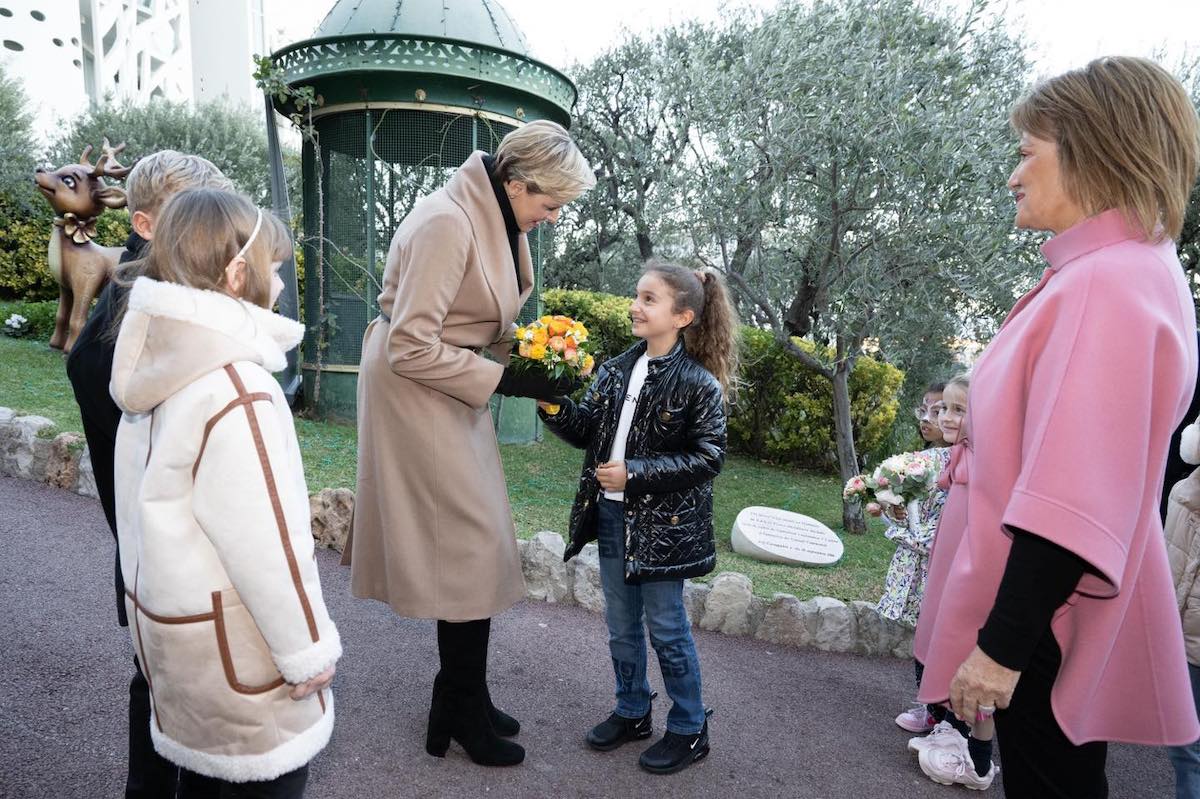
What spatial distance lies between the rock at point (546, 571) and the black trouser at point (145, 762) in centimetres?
267

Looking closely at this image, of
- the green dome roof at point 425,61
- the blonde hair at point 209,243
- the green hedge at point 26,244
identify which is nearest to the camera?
the blonde hair at point 209,243

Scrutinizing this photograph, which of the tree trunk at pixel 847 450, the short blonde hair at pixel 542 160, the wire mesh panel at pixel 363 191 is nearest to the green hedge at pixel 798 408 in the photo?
the tree trunk at pixel 847 450

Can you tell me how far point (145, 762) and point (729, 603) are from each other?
314 cm

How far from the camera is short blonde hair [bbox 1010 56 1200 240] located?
59.7 inches

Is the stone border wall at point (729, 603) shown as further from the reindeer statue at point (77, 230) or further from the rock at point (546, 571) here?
the reindeer statue at point (77, 230)

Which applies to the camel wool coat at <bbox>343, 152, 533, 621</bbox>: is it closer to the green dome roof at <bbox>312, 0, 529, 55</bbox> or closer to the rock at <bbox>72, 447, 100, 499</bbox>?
the rock at <bbox>72, 447, 100, 499</bbox>

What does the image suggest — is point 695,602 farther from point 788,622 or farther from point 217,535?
point 217,535

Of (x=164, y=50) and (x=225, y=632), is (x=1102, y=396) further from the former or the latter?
(x=164, y=50)

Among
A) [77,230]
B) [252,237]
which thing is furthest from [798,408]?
[77,230]

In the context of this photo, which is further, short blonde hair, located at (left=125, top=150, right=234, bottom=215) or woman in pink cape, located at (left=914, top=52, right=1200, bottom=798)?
short blonde hair, located at (left=125, top=150, right=234, bottom=215)

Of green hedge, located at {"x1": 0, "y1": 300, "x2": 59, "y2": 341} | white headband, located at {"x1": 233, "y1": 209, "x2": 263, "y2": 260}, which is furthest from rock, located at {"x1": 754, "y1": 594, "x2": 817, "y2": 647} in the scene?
green hedge, located at {"x1": 0, "y1": 300, "x2": 59, "y2": 341}

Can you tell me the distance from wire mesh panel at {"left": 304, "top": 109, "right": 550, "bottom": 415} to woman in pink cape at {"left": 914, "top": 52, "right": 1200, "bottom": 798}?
690 cm

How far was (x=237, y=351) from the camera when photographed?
1.73 metres

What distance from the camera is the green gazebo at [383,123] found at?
7.76 metres
